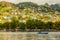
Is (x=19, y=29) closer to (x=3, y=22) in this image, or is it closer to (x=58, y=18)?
(x=3, y=22)

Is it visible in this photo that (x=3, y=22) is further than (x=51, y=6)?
No

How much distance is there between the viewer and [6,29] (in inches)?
1690

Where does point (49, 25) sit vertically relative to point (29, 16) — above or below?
below

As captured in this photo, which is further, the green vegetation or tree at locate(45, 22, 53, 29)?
the green vegetation

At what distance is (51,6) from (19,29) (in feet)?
22.7

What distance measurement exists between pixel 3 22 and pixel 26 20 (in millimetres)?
3468

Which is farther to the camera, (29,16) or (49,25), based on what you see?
(29,16)

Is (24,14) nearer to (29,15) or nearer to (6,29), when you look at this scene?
(29,15)

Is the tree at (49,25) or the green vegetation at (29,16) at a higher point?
the green vegetation at (29,16)

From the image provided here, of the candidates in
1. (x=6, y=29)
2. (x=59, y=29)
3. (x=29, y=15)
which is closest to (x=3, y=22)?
(x=6, y=29)

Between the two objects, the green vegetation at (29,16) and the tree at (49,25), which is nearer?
the tree at (49,25)

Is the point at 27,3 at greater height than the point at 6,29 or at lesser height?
greater

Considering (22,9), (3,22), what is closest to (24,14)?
(22,9)

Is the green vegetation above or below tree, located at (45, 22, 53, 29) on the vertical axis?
above
